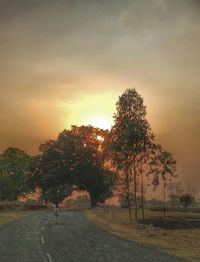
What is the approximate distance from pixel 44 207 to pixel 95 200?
49.4 ft

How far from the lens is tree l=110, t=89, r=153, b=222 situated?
5706 cm

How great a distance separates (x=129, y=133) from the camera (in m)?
56.6

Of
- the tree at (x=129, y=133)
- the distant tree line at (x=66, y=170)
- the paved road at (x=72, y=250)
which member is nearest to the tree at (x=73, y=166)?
the distant tree line at (x=66, y=170)

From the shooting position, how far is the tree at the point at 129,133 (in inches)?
2247

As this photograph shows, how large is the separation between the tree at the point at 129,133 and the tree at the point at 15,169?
82.7 m

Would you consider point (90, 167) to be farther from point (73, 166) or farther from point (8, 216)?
point (8, 216)

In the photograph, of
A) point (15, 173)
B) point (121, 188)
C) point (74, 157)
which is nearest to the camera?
point (121, 188)

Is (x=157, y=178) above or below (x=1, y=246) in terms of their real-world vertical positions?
above

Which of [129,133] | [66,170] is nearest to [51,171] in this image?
[66,170]

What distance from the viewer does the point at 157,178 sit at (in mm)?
54844

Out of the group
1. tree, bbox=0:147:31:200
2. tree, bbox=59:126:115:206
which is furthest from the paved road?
tree, bbox=0:147:31:200

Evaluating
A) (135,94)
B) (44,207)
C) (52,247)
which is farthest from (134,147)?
(44,207)

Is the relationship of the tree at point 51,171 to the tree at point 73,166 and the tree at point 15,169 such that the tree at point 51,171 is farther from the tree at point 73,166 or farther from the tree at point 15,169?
the tree at point 15,169

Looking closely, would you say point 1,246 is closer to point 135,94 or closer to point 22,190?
point 135,94
